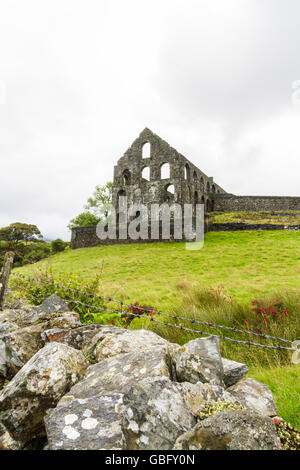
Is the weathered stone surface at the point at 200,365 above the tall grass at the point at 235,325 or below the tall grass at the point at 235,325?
above

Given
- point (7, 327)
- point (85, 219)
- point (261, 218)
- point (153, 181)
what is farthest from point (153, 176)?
point (7, 327)

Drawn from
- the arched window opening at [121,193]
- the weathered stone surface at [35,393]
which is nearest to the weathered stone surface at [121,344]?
the weathered stone surface at [35,393]

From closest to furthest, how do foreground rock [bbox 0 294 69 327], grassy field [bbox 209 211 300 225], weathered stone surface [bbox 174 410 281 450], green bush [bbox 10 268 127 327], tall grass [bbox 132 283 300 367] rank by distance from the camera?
weathered stone surface [bbox 174 410 281 450] → tall grass [bbox 132 283 300 367] → foreground rock [bbox 0 294 69 327] → green bush [bbox 10 268 127 327] → grassy field [bbox 209 211 300 225]

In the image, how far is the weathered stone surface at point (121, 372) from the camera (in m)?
2.41

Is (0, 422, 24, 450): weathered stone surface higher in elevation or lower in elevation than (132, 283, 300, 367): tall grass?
higher

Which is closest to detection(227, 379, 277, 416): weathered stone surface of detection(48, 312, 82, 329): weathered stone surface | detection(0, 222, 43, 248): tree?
detection(48, 312, 82, 329): weathered stone surface

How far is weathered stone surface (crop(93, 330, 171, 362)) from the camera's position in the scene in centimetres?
315

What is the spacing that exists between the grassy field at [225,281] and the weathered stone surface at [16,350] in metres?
2.59

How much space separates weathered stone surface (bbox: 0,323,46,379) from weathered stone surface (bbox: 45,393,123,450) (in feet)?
4.04

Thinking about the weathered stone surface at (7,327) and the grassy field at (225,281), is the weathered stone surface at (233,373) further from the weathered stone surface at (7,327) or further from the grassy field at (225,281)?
the weathered stone surface at (7,327)

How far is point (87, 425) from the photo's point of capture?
200 centimetres

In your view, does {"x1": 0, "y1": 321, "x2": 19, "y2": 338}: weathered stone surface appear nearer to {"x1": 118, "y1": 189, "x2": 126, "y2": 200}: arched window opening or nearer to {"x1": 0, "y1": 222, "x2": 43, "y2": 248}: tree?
{"x1": 118, "y1": 189, "x2": 126, "y2": 200}: arched window opening

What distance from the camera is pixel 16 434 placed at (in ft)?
7.15
